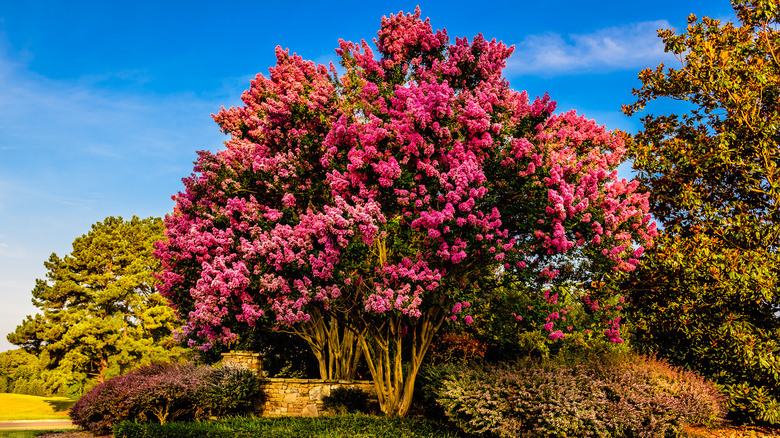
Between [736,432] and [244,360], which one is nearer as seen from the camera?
[736,432]

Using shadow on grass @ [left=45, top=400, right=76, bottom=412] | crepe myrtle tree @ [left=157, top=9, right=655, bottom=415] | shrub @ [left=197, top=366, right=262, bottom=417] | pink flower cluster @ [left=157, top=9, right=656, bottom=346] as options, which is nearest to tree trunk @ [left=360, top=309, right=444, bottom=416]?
Answer: crepe myrtle tree @ [left=157, top=9, right=655, bottom=415]

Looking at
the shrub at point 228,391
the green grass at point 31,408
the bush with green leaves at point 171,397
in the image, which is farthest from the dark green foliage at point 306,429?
the green grass at point 31,408

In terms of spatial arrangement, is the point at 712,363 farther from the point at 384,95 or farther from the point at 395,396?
the point at 384,95

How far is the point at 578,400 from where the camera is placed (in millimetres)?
10203

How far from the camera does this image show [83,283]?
116 feet

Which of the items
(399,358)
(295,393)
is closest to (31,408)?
(295,393)

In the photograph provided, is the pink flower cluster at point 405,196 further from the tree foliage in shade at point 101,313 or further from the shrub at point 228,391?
the tree foliage in shade at point 101,313

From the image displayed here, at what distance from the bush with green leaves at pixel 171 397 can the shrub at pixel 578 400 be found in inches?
246

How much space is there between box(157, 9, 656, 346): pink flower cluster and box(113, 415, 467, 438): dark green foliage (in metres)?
2.42

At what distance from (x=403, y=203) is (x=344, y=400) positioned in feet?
21.7

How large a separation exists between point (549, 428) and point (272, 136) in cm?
1065

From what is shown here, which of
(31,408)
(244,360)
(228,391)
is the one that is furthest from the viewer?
(31,408)

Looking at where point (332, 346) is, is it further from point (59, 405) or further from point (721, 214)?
point (59, 405)

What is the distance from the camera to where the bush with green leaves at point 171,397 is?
1380 cm
